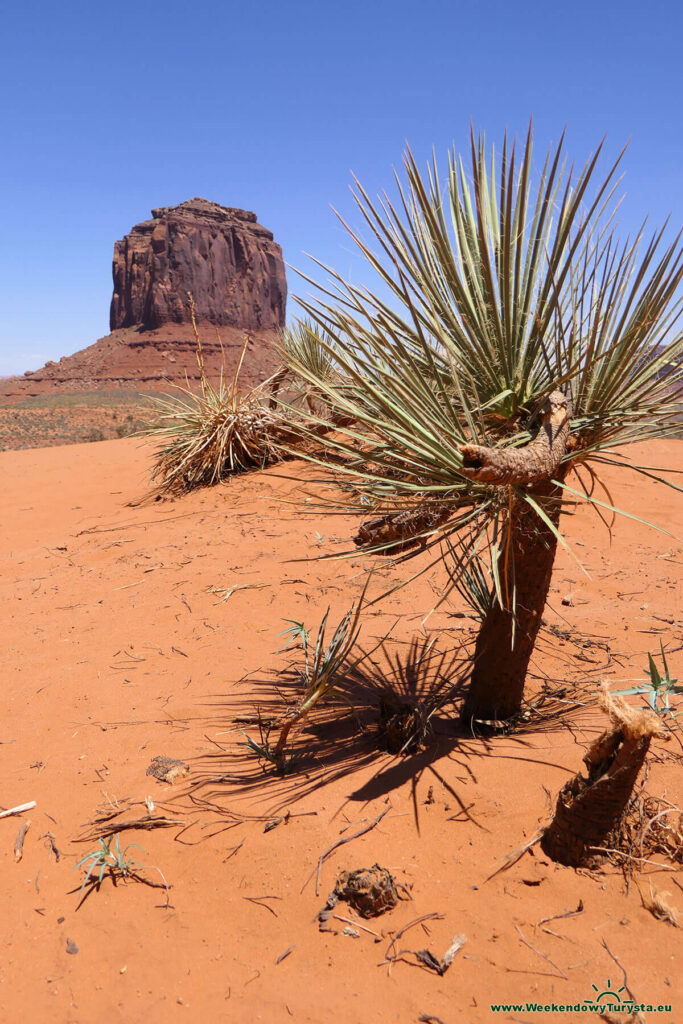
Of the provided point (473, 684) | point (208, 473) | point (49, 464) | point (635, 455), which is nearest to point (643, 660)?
point (473, 684)

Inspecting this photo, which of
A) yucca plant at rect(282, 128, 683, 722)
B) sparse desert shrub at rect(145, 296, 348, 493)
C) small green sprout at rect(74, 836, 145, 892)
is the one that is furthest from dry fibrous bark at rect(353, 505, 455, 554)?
sparse desert shrub at rect(145, 296, 348, 493)

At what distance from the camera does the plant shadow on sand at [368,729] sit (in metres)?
1.93

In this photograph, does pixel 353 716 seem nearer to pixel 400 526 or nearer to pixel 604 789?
pixel 400 526

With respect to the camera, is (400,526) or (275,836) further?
(400,526)

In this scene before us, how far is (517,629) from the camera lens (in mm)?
2027

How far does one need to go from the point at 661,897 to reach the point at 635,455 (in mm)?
7150

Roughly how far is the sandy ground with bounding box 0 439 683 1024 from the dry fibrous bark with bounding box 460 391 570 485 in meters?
0.57

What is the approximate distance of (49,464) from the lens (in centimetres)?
886

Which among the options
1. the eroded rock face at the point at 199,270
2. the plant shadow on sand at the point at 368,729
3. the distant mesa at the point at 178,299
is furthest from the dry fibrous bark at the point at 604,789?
the eroded rock face at the point at 199,270

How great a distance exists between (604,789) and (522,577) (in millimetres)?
695

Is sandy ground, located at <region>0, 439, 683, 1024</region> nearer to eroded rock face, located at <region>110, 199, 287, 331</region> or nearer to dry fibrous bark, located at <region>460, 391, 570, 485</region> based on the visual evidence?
dry fibrous bark, located at <region>460, 391, 570, 485</region>

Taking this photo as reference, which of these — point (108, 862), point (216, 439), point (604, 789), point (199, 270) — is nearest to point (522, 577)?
point (604, 789)

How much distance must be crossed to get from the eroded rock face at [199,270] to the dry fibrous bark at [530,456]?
217 ft

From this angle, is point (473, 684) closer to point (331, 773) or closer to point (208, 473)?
point (331, 773)
